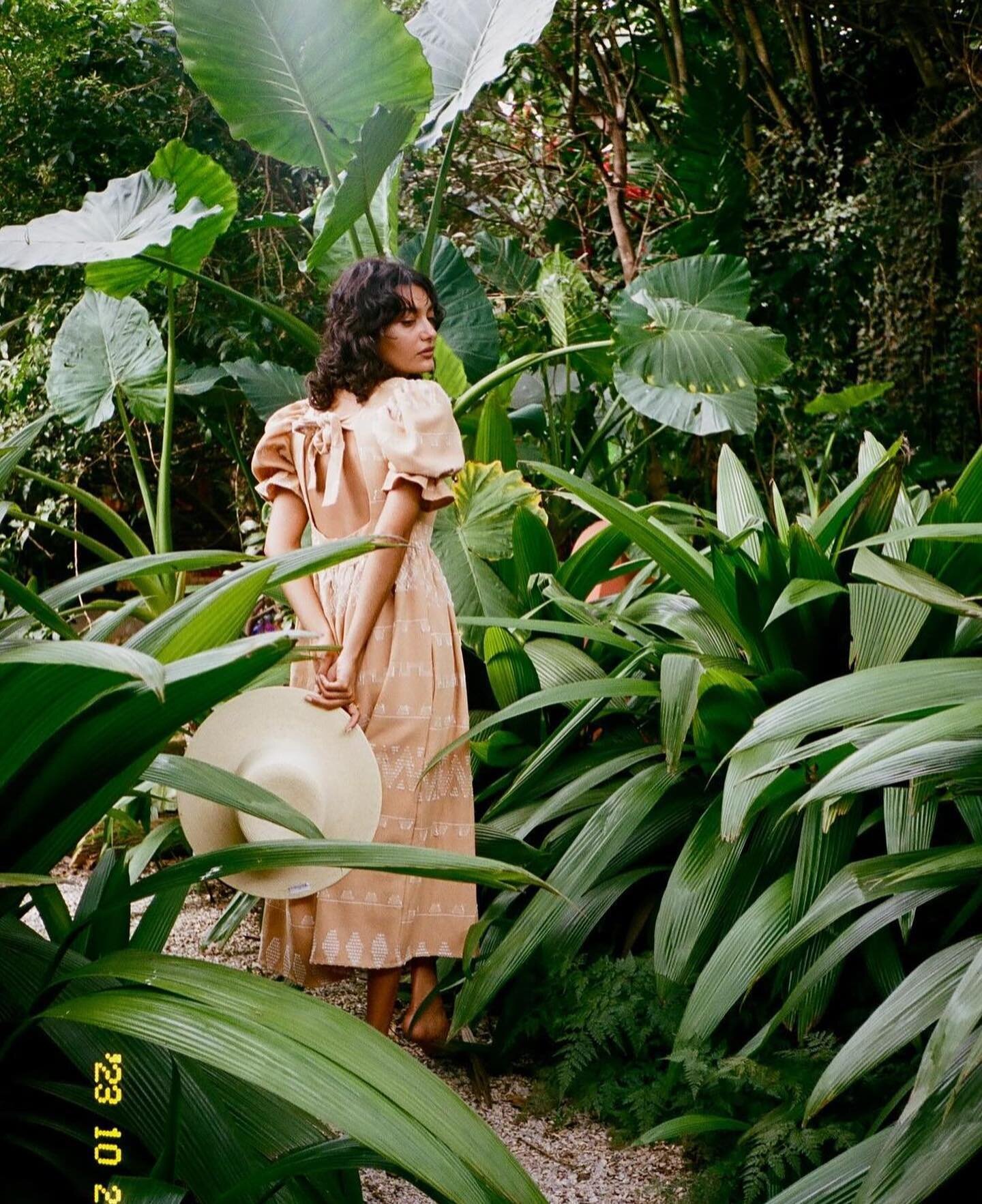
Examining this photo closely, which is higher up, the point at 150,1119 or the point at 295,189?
the point at 295,189

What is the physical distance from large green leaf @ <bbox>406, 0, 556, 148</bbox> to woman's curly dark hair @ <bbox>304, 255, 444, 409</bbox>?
1.32 metres

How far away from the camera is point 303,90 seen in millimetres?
A: 3576

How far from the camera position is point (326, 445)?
2.33m

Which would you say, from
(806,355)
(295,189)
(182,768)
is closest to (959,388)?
(806,355)

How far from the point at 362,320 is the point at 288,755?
935 mm

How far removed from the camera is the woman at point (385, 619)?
2213mm

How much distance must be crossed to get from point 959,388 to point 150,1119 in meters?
5.80

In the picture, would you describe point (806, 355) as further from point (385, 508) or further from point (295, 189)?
point (385, 508)

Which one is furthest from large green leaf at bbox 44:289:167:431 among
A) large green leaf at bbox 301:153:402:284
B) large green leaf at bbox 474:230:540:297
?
large green leaf at bbox 474:230:540:297

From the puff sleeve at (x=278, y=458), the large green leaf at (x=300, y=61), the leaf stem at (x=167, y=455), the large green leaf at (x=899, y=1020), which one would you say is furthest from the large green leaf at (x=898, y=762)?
the leaf stem at (x=167, y=455)

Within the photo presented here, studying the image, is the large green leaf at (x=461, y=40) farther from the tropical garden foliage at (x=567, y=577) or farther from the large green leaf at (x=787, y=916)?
the large green leaf at (x=787, y=916)

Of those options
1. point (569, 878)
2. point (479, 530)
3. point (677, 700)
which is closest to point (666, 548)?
point (677, 700)

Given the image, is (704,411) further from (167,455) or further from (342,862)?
(342,862)

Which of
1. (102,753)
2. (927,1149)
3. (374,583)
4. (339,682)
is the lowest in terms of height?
(927,1149)
